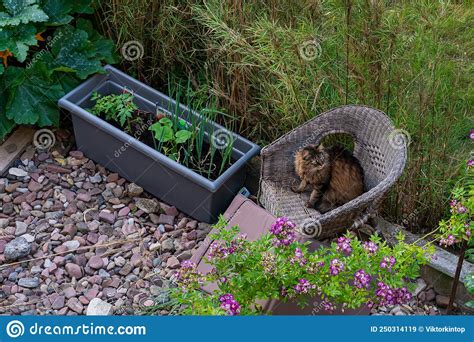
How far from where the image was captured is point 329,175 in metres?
4.70

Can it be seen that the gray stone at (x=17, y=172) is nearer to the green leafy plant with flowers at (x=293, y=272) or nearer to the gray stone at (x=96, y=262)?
the gray stone at (x=96, y=262)

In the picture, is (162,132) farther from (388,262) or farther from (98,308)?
(388,262)

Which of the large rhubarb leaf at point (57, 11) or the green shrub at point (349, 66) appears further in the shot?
the large rhubarb leaf at point (57, 11)

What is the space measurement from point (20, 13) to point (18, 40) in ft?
0.52

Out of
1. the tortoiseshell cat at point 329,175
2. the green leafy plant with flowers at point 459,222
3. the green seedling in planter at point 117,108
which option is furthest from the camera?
the green seedling in planter at point 117,108

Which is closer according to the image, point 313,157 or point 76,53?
point 313,157

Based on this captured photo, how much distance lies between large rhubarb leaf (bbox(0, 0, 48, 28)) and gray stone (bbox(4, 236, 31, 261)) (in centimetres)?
126

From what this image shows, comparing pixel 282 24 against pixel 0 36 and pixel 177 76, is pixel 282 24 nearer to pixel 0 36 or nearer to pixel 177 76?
pixel 177 76

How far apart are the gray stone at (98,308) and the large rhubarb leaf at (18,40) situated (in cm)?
148

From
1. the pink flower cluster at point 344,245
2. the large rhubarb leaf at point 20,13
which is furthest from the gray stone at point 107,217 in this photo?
the pink flower cluster at point 344,245

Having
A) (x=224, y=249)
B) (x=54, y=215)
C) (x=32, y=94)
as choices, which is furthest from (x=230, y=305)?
(x=32, y=94)

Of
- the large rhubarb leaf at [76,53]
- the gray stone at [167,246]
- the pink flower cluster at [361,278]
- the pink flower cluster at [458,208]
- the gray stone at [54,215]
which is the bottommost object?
the gray stone at [167,246]

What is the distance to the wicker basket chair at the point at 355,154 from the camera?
4418mm

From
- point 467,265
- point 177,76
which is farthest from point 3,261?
point 467,265
